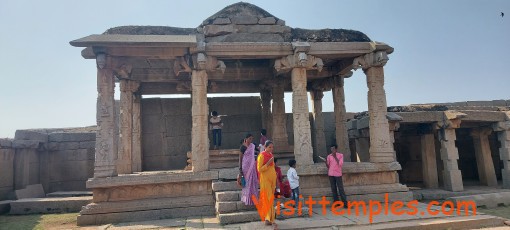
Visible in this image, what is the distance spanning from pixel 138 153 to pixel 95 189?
343 centimetres

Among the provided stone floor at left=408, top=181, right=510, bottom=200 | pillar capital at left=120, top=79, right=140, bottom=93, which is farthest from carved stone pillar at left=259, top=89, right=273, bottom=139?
stone floor at left=408, top=181, right=510, bottom=200

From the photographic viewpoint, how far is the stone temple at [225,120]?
7578mm

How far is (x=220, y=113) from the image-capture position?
12148 millimetres

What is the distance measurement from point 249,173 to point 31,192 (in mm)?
9223

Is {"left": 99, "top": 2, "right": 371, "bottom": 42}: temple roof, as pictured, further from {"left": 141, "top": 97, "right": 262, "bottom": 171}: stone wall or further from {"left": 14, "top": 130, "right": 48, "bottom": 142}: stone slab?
{"left": 14, "top": 130, "right": 48, "bottom": 142}: stone slab

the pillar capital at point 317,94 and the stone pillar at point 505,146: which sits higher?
the pillar capital at point 317,94

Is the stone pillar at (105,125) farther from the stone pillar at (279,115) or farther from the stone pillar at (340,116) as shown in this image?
the stone pillar at (340,116)

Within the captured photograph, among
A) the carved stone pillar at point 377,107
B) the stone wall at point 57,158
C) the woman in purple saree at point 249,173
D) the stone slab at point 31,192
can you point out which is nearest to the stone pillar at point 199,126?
the woman in purple saree at point 249,173

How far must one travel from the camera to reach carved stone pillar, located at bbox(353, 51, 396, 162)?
8.59 m

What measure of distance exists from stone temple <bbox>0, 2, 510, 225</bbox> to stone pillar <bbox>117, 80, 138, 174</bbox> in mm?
32

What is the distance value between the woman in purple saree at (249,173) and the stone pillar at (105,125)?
339 cm

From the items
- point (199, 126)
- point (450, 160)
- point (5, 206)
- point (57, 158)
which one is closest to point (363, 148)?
point (450, 160)

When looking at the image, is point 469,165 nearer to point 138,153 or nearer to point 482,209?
point 482,209

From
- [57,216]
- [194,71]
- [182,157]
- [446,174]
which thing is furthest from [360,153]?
[57,216]
